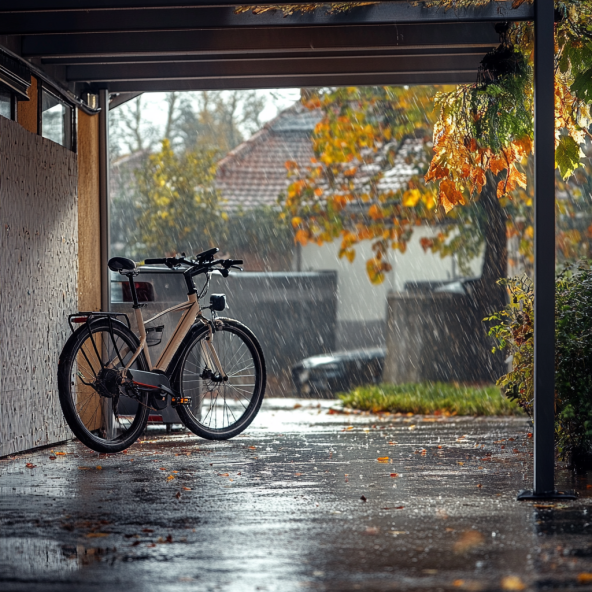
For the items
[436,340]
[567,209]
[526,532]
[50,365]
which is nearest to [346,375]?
[436,340]

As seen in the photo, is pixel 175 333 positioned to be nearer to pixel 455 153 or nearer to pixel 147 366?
pixel 147 366

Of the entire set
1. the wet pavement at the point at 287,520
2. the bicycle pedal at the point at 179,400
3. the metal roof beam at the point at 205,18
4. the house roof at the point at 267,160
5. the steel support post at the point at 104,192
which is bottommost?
the wet pavement at the point at 287,520

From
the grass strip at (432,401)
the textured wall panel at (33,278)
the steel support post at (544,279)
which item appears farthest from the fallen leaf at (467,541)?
the grass strip at (432,401)

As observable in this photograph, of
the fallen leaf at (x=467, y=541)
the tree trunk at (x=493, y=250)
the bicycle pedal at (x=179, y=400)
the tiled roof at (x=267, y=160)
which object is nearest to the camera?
the fallen leaf at (x=467, y=541)

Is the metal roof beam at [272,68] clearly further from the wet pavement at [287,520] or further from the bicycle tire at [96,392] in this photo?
the wet pavement at [287,520]

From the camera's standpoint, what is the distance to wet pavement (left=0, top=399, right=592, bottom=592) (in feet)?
12.8

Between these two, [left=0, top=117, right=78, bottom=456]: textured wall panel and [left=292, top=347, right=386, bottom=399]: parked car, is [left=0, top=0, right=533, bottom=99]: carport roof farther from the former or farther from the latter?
[left=292, top=347, right=386, bottom=399]: parked car

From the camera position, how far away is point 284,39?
7297mm

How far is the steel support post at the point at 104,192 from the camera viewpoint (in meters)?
8.90

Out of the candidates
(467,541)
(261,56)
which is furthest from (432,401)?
(467,541)

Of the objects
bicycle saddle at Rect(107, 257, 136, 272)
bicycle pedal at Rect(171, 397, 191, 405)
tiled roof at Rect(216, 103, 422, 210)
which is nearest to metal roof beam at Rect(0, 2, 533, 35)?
bicycle saddle at Rect(107, 257, 136, 272)

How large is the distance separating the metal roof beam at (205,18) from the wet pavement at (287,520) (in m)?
2.86

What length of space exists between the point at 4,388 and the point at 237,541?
3.08 metres

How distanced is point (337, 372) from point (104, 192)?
24.0 feet
